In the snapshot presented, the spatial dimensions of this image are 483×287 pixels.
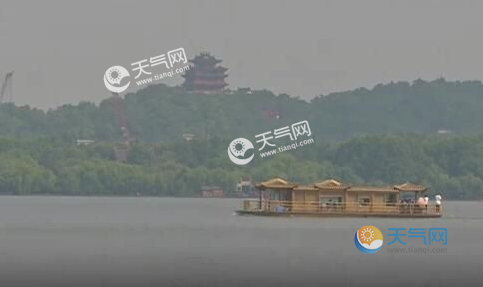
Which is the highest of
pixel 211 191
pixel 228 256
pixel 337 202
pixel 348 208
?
pixel 211 191

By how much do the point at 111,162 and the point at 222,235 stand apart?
119 meters

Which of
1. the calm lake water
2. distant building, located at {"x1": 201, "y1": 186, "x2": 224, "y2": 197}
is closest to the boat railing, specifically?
the calm lake water

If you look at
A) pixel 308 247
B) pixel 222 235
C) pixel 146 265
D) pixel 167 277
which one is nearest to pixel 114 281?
pixel 167 277

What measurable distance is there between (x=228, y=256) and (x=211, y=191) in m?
129

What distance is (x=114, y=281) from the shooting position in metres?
48.5

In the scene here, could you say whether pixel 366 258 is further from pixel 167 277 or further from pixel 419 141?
pixel 419 141

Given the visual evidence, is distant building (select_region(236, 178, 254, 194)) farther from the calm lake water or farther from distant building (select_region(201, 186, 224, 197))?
the calm lake water

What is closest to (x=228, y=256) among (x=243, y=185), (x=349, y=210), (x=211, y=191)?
(x=349, y=210)

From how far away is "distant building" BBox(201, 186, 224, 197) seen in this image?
188m

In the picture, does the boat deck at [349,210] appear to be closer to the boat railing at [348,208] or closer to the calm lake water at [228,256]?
the boat railing at [348,208]

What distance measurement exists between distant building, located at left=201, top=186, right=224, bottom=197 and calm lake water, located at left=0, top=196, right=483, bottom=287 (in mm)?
95596

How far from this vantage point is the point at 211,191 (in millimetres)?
189125

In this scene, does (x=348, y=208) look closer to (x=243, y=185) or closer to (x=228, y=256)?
(x=228, y=256)

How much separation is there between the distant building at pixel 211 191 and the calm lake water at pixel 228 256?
314 feet
